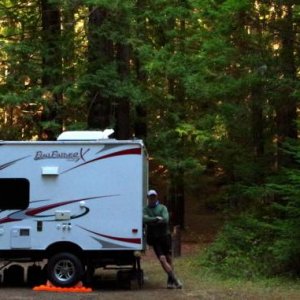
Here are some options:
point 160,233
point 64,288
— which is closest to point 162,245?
point 160,233

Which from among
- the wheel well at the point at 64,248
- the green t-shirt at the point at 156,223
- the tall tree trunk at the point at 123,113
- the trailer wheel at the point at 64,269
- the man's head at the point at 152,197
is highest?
the tall tree trunk at the point at 123,113

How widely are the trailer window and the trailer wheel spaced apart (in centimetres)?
127

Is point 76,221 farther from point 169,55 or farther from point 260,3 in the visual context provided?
point 169,55

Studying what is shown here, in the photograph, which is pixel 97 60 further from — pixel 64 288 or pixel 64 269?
pixel 64 288

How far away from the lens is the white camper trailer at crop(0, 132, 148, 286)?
12023mm

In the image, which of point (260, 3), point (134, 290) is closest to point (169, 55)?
point (260, 3)

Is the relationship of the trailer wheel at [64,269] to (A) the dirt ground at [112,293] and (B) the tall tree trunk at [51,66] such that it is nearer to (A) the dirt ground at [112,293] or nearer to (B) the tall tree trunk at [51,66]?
(A) the dirt ground at [112,293]

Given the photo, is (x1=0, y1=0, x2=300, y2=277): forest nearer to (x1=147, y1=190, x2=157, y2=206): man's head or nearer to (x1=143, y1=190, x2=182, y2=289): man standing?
(x1=143, y1=190, x2=182, y2=289): man standing

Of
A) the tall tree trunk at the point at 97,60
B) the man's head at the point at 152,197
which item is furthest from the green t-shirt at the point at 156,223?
the tall tree trunk at the point at 97,60

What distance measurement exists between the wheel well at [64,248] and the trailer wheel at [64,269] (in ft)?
0.32

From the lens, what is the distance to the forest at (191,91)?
1546 cm

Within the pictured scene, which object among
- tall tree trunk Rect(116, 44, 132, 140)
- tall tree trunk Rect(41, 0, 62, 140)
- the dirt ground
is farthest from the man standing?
tall tree trunk Rect(116, 44, 132, 140)

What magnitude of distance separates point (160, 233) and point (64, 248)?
1901 millimetres

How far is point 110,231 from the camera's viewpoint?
12.0m
